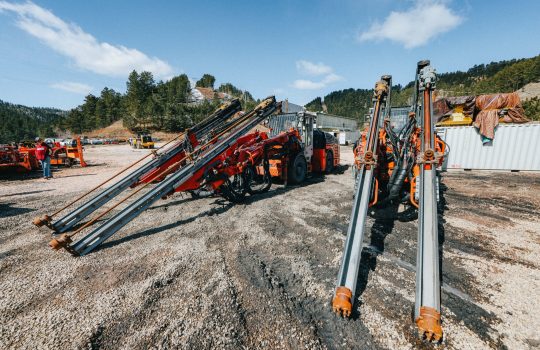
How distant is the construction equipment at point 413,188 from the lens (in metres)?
2.46

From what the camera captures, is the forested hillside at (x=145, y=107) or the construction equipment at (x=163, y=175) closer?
the construction equipment at (x=163, y=175)

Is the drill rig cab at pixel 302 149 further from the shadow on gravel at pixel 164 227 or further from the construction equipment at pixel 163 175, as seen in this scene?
the shadow on gravel at pixel 164 227

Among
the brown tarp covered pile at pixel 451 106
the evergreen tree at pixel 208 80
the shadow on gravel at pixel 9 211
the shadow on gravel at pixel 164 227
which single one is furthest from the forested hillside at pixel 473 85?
the evergreen tree at pixel 208 80

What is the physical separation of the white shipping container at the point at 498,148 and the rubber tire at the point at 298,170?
6707mm

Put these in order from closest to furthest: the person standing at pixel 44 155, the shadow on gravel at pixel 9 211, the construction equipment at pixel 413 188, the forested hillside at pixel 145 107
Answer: the construction equipment at pixel 413 188
the shadow on gravel at pixel 9 211
the person standing at pixel 44 155
the forested hillside at pixel 145 107

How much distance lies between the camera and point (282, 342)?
2.22 meters

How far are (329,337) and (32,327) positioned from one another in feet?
9.79

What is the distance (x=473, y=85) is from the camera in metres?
82.6

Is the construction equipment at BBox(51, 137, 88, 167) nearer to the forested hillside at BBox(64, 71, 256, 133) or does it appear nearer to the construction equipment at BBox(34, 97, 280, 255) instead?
the construction equipment at BBox(34, 97, 280, 255)

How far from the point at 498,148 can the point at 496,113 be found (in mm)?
1659

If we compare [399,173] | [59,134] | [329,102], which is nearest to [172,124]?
[59,134]

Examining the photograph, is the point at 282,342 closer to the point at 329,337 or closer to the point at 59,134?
the point at 329,337

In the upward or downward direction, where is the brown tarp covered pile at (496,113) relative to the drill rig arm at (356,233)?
upward

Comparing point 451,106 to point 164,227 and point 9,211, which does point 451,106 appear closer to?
point 164,227
